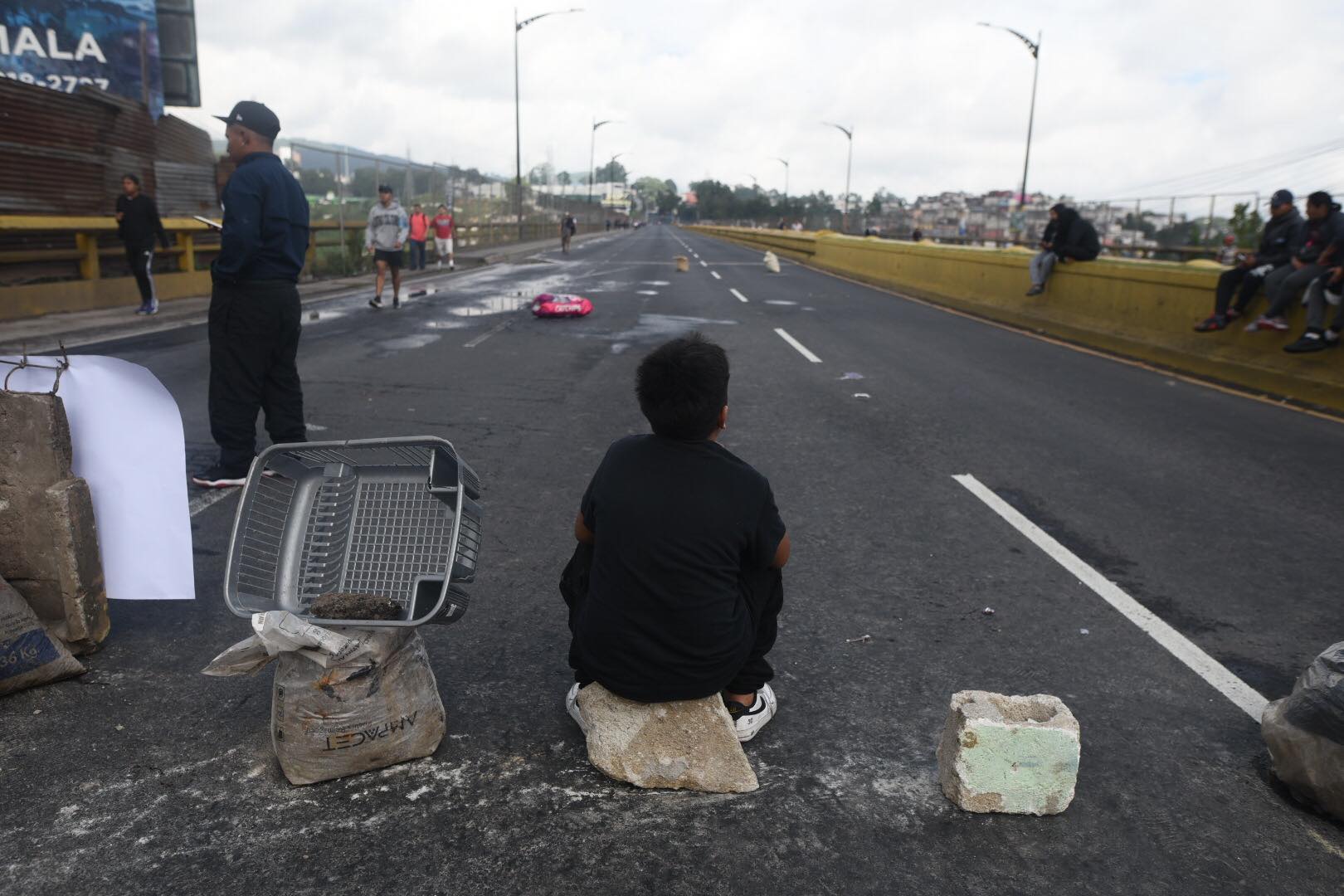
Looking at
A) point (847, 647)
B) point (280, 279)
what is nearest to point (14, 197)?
point (280, 279)

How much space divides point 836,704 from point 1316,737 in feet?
4.59

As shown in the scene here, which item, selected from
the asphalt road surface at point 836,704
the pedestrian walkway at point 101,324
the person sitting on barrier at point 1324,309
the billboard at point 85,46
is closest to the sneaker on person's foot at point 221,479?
the asphalt road surface at point 836,704

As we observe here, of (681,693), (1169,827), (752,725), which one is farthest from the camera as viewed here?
A: (752,725)

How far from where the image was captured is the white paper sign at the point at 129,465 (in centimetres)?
350

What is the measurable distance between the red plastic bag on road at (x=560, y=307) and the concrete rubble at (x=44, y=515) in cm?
1254

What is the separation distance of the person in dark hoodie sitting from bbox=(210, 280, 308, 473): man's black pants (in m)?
12.5

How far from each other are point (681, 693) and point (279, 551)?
1.47 metres

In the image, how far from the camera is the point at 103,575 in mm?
3617

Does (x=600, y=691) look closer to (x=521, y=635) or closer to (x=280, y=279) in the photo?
(x=521, y=635)

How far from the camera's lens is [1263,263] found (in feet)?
34.4

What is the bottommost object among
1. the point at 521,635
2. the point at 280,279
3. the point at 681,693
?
the point at 521,635

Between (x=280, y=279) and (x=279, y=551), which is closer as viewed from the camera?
(x=279, y=551)

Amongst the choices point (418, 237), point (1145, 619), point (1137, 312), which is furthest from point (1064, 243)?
point (418, 237)

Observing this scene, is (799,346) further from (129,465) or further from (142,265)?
(129,465)
